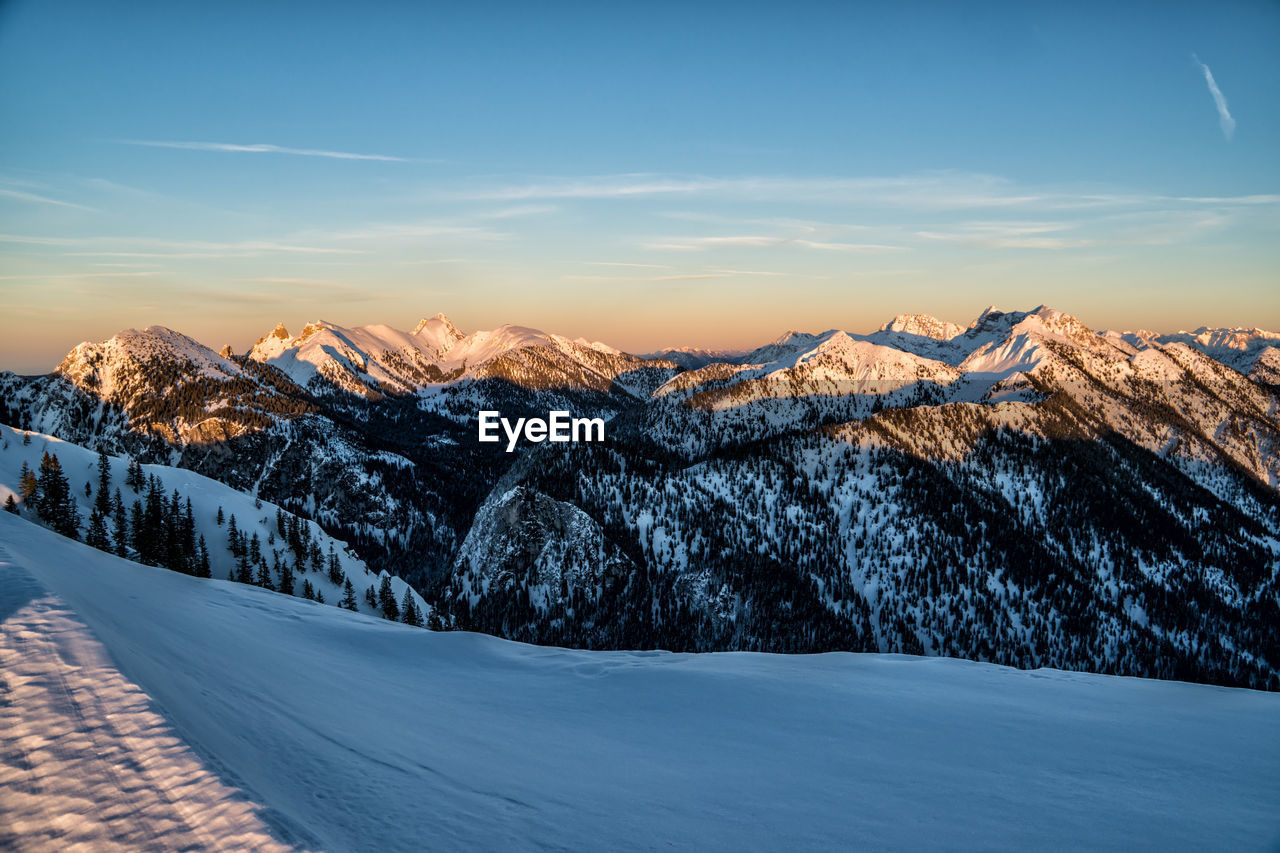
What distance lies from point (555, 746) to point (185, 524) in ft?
244

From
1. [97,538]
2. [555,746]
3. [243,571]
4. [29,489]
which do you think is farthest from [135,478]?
[555,746]

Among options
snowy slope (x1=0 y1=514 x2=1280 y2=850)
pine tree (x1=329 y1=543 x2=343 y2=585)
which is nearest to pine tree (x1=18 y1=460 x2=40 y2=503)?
pine tree (x1=329 y1=543 x2=343 y2=585)

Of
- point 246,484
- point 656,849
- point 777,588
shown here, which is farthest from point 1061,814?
point 246,484

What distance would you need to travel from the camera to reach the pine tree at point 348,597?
70.4 meters

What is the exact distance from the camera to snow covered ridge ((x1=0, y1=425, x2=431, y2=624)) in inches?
2191

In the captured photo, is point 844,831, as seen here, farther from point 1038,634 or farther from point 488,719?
point 1038,634

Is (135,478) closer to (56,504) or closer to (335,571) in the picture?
(335,571)

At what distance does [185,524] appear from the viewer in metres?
69.5

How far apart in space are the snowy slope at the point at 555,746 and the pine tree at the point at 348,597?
49.6 meters

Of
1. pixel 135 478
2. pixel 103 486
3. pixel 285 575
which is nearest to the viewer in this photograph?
pixel 285 575

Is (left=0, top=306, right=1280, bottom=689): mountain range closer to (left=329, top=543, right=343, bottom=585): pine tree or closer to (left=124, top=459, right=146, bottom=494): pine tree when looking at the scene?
(left=329, top=543, right=343, bottom=585): pine tree

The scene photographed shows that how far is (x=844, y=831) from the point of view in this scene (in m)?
11.6

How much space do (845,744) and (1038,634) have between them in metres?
167

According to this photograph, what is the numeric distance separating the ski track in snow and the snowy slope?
35mm
